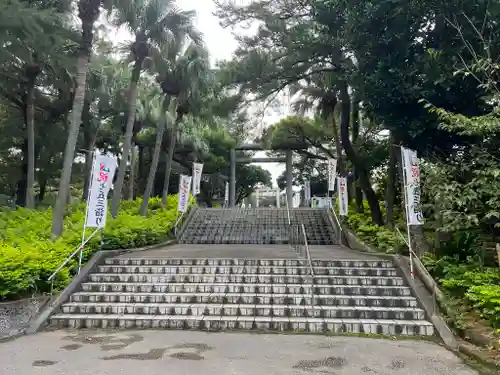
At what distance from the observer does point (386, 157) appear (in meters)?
13.5

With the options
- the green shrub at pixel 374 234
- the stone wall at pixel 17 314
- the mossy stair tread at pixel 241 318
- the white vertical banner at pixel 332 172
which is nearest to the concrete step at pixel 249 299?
the mossy stair tread at pixel 241 318

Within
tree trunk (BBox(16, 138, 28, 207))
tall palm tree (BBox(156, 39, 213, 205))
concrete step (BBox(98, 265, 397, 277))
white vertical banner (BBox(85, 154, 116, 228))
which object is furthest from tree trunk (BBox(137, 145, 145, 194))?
concrete step (BBox(98, 265, 397, 277))

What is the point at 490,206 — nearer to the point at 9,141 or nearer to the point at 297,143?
the point at 297,143

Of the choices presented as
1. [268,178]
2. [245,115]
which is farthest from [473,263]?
[268,178]

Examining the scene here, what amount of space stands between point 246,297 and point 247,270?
3.99 feet

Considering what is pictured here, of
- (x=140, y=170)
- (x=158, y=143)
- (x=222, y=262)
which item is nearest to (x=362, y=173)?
(x=222, y=262)

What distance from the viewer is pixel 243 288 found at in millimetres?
7805

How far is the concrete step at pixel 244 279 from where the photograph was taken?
26.1ft

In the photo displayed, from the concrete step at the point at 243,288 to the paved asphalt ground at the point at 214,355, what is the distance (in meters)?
1.50

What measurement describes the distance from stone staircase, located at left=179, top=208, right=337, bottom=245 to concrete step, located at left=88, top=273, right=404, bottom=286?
6177 mm

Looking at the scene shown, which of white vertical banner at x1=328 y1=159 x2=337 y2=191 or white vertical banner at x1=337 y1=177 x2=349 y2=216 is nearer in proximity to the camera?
white vertical banner at x1=337 y1=177 x2=349 y2=216

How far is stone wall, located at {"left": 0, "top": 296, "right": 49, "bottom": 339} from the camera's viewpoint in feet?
21.0

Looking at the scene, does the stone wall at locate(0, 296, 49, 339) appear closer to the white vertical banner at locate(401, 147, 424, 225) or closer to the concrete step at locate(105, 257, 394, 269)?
the concrete step at locate(105, 257, 394, 269)

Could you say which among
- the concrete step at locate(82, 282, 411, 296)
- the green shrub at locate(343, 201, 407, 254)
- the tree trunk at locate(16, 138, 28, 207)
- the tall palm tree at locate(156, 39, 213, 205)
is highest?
the tall palm tree at locate(156, 39, 213, 205)
